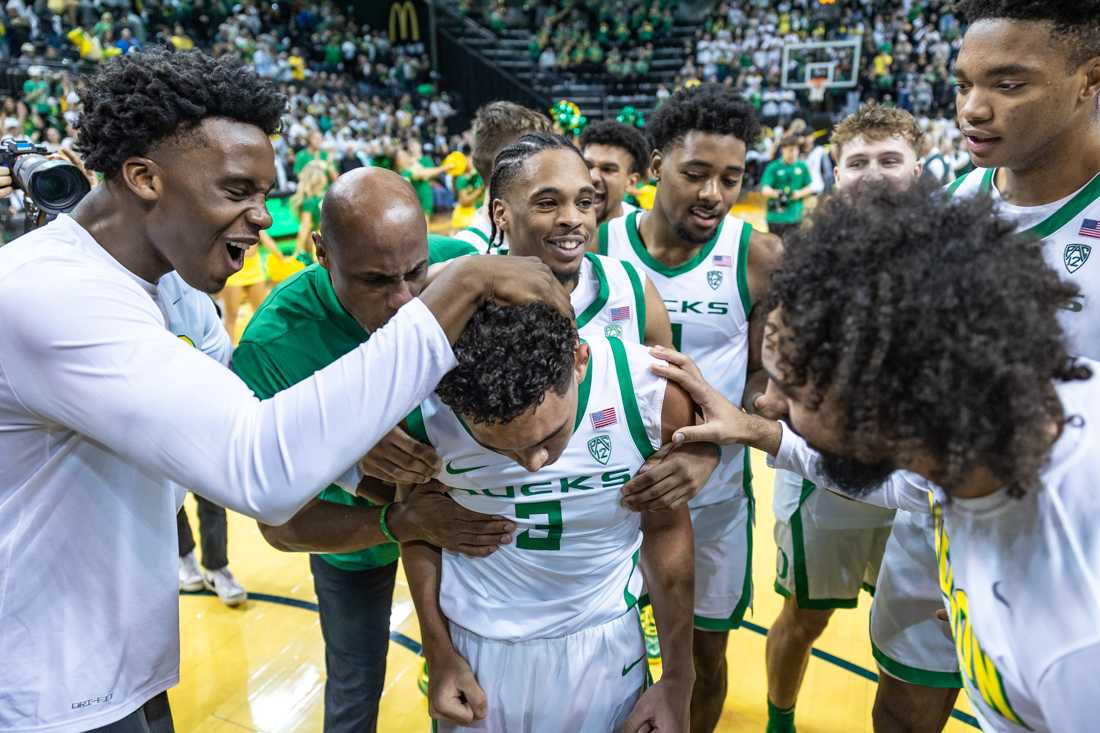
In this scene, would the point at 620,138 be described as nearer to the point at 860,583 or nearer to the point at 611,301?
the point at 611,301

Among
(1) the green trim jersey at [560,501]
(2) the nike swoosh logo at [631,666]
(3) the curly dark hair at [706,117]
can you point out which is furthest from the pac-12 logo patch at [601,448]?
(3) the curly dark hair at [706,117]

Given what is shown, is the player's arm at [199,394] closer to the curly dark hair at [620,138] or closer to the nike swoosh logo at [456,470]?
the nike swoosh logo at [456,470]

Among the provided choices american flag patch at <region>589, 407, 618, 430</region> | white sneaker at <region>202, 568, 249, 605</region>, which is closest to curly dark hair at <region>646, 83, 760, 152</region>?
american flag patch at <region>589, 407, 618, 430</region>

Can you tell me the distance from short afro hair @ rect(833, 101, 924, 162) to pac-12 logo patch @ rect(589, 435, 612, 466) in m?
2.25

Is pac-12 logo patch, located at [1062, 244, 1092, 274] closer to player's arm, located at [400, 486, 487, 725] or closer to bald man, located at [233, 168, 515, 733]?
bald man, located at [233, 168, 515, 733]

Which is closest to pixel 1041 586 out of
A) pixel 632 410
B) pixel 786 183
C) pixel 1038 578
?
pixel 1038 578

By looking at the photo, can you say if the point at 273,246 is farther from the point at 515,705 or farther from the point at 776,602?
the point at 515,705

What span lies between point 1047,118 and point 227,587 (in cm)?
406

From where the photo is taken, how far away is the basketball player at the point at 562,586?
6.08 ft

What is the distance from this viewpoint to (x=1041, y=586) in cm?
111

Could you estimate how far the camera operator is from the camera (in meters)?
1.33

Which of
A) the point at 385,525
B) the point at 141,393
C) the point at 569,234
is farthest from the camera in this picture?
the point at 569,234

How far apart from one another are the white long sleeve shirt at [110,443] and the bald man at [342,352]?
0.54 meters

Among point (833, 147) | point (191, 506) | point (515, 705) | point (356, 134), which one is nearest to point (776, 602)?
point (833, 147)
